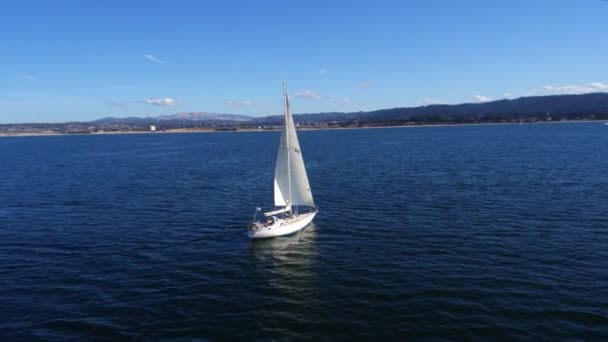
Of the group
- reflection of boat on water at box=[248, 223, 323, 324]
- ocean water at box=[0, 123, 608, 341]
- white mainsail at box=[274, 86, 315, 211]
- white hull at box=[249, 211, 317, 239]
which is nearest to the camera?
ocean water at box=[0, 123, 608, 341]

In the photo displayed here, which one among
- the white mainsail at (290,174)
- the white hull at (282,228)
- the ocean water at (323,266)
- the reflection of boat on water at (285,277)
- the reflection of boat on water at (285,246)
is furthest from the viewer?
the white mainsail at (290,174)

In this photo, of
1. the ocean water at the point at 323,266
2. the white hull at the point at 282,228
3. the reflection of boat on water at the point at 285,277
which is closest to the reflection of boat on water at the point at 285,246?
the reflection of boat on water at the point at 285,277

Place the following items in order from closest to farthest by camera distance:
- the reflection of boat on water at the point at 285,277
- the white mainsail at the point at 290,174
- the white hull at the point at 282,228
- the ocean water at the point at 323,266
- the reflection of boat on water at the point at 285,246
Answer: the ocean water at the point at 323,266
the reflection of boat on water at the point at 285,277
the reflection of boat on water at the point at 285,246
the white hull at the point at 282,228
the white mainsail at the point at 290,174

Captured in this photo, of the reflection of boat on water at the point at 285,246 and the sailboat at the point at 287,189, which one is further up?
the sailboat at the point at 287,189

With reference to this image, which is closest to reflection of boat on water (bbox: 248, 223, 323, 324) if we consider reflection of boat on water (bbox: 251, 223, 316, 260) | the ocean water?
reflection of boat on water (bbox: 251, 223, 316, 260)

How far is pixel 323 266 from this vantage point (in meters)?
31.9

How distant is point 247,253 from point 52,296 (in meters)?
15.2

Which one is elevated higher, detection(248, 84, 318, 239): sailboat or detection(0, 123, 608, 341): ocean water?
detection(248, 84, 318, 239): sailboat

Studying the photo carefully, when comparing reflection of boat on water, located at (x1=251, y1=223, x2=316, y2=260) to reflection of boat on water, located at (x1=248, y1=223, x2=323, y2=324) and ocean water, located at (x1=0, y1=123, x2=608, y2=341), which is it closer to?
reflection of boat on water, located at (x1=248, y1=223, x2=323, y2=324)

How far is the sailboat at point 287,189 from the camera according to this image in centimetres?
3922

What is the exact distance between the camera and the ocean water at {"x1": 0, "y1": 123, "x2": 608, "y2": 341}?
75.8ft

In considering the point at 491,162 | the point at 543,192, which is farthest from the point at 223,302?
the point at 491,162

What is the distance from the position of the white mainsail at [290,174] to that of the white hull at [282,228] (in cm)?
235

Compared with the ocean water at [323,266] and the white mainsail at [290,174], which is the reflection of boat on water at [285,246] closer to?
the ocean water at [323,266]
